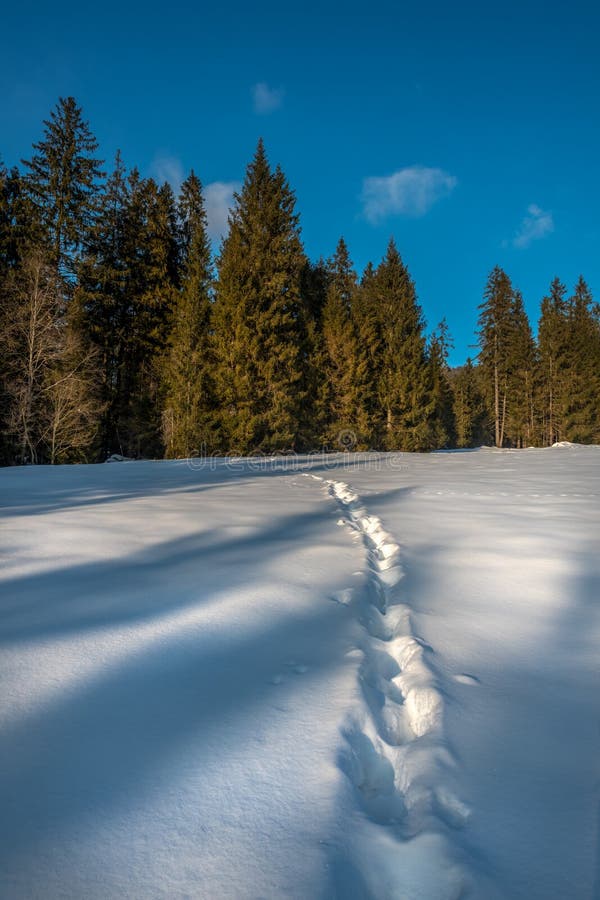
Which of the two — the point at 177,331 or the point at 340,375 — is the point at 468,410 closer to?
the point at 340,375

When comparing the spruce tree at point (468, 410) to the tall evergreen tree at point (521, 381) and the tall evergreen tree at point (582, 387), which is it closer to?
the tall evergreen tree at point (521, 381)

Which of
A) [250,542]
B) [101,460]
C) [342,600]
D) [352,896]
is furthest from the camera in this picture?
[101,460]

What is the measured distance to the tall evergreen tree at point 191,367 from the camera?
48.2 feet

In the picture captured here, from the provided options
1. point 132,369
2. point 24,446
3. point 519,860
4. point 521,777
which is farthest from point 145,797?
point 132,369

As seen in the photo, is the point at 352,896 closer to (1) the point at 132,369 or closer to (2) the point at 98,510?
(2) the point at 98,510

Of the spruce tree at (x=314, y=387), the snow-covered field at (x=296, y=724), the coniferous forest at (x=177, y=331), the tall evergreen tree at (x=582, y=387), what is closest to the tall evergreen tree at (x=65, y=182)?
the coniferous forest at (x=177, y=331)

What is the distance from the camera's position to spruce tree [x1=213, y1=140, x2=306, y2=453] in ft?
51.7

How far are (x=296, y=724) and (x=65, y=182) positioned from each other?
64.0 ft

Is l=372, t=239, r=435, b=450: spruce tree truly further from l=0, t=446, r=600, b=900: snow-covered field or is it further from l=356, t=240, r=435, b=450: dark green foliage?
l=0, t=446, r=600, b=900: snow-covered field

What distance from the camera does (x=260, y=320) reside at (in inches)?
659

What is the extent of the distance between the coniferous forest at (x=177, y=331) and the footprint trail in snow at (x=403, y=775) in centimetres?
1267

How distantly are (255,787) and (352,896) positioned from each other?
29 cm

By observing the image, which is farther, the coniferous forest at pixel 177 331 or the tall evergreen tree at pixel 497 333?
the tall evergreen tree at pixel 497 333

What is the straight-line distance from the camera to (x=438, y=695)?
53.1 inches
